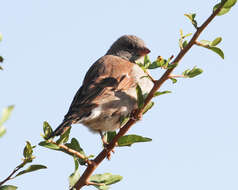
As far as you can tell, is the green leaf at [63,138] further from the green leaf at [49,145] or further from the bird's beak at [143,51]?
the bird's beak at [143,51]

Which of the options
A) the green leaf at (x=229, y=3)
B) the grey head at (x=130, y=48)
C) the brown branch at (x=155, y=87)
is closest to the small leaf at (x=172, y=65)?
the brown branch at (x=155, y=87)

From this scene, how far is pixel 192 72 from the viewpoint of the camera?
3133 mm

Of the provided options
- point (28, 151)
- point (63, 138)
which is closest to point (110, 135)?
point (63, 138)

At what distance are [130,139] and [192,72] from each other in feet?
2.44

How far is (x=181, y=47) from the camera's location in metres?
2.92

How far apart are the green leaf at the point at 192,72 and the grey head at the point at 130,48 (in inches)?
166

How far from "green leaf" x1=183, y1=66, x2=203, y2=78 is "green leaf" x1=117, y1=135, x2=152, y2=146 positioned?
621mm

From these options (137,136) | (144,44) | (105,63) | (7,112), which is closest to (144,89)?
→ (105,63)

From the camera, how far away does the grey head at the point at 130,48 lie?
24.9 ft

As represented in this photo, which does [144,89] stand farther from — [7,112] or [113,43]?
[7,112]

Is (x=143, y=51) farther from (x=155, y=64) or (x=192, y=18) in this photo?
(x=192, y=18)

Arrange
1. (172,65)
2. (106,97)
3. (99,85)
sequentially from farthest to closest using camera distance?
1. (99,85)
2. (106,97)
3. (172,65)

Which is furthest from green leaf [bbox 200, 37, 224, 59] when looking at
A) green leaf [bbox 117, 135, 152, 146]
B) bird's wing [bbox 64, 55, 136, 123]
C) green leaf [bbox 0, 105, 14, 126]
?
bird's wing [bbox 64, 55, 136, 123]

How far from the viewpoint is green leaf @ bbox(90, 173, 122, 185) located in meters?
3.08
